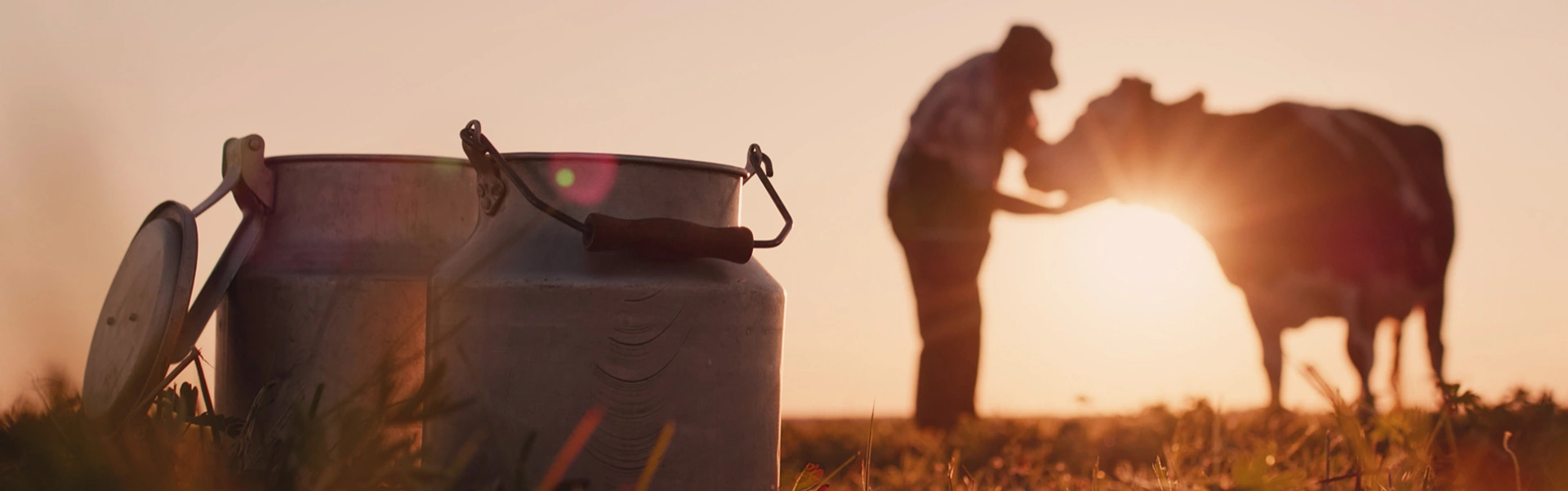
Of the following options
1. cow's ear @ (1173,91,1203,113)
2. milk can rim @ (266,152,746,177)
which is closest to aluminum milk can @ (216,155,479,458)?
milk can rim @ (266,152,746,177)

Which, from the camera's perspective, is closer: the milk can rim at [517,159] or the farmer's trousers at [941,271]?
the milk can rim at [517,159]

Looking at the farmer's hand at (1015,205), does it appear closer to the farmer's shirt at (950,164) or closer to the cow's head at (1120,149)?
the farmer's shirt at (950,164)

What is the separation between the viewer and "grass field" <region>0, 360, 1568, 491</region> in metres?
1.84

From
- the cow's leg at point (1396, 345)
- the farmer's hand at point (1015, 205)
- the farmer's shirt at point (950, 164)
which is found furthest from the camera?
the farmer's hand at point (1015, 205)

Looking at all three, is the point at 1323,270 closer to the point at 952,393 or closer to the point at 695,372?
the point at 952,393

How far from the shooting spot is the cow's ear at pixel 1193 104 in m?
7.07

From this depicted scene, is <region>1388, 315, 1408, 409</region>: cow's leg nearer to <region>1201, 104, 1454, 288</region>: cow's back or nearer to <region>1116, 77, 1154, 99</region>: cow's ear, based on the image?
<region>1201, 104, 1454, 288</region>: cow's back

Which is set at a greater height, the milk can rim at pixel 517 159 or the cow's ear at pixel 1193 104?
the cow's ear at pixel 1193 104

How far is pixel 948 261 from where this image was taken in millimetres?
6387

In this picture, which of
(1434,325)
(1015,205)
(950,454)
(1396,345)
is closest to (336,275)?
(950,454)

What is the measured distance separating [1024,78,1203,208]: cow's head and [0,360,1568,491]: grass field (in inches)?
101

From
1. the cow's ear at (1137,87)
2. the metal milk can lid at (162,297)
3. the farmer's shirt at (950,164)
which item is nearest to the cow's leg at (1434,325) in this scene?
the cow's ear at (1137,87)

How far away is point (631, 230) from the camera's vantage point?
2215 mm

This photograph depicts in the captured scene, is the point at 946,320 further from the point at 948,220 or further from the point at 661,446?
the point at 661,446
